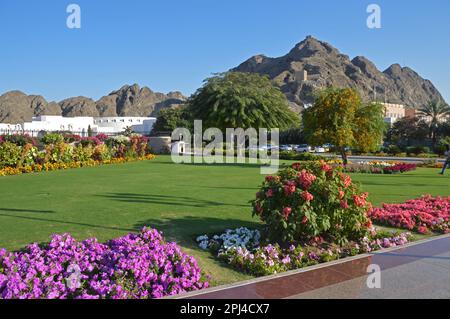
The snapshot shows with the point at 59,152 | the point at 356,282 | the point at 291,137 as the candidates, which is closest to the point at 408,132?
the point at 291,137

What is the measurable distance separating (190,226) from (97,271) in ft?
8.07

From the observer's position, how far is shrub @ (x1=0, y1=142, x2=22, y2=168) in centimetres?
1603

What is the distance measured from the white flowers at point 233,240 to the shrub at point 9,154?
13164 millimetres

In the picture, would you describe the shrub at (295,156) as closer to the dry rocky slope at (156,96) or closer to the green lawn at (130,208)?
the green lawn at (130,208)

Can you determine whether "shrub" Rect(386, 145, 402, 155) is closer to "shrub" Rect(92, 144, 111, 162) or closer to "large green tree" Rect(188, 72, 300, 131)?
"large green tree" Rect(188, 72, 300, 131)

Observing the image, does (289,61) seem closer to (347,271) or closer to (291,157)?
(291,157)

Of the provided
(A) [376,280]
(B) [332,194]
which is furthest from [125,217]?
(A) [376,280]

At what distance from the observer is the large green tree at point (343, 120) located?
820 inches

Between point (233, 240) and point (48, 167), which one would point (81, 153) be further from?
point (233, 240)

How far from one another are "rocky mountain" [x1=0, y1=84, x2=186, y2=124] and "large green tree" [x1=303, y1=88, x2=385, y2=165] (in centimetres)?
12505

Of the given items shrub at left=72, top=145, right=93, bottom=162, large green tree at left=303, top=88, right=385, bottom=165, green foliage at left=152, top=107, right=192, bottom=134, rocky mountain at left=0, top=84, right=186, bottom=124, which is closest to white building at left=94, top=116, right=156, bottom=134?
green foliage at left=152, top=107, right=192, bottom=134


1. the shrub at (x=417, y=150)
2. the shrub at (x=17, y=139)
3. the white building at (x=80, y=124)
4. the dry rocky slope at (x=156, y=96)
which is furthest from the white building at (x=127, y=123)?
the shrub at (x=17, y=139)

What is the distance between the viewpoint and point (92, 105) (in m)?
166

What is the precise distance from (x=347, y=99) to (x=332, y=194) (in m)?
16.3
